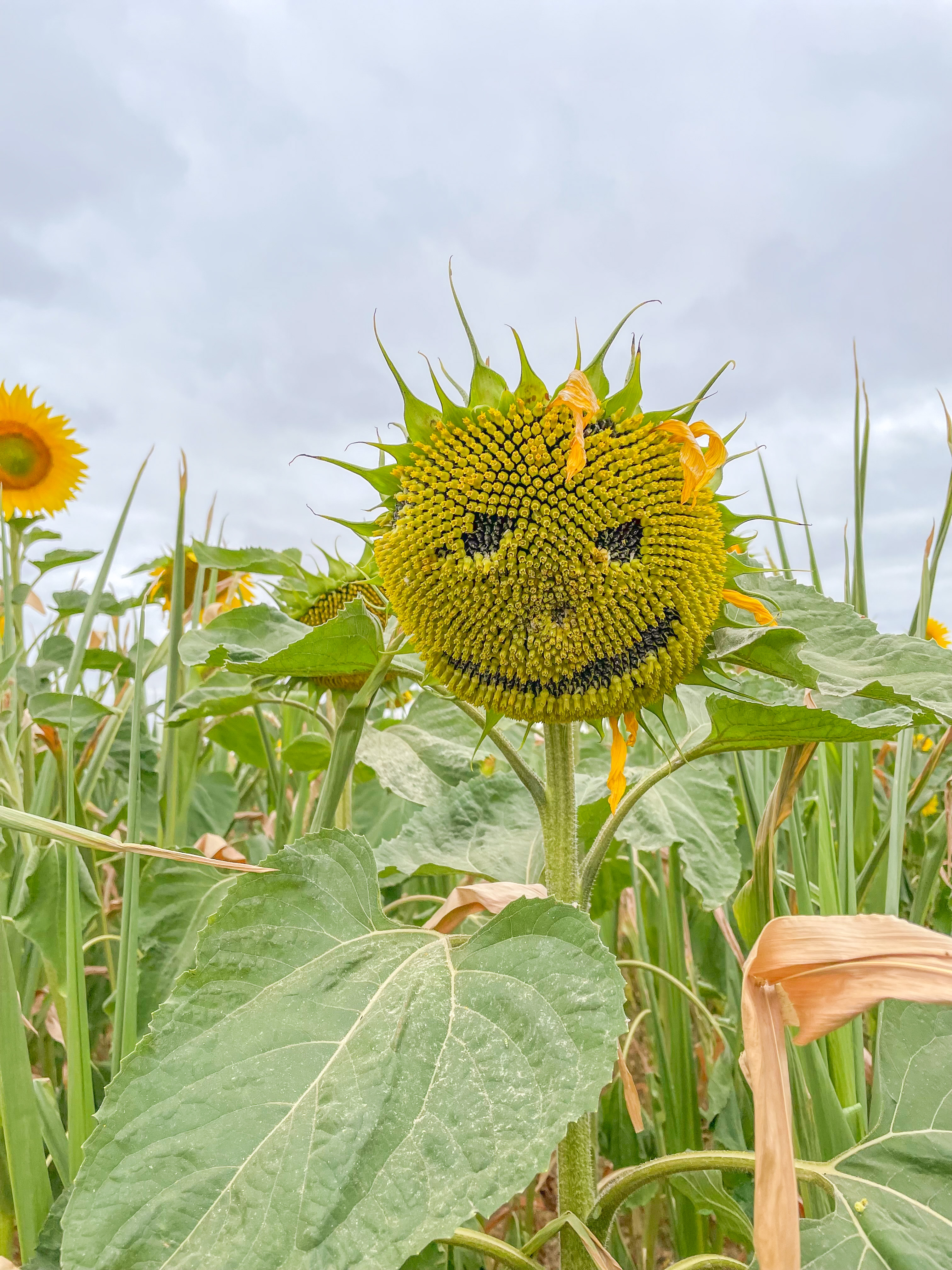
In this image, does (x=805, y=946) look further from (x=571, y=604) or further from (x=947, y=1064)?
(x=571, y=604)

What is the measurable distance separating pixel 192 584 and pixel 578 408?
221 cm

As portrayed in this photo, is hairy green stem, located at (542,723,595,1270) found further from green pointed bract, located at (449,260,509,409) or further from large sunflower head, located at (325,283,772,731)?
green pointed bract, located at (449,260,509,409)

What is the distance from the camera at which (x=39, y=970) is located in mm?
1800

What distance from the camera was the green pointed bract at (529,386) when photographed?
44.0 inches

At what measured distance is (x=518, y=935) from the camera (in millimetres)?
1018

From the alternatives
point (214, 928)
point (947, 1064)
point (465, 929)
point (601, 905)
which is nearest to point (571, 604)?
point (214, 928)

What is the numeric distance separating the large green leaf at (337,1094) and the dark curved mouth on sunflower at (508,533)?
404mm

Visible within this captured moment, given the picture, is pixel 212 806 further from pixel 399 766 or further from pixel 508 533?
pixel 508 533

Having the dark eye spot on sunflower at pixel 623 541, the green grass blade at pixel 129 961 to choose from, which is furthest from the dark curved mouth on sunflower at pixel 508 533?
the green grass blade at pixel 129 961

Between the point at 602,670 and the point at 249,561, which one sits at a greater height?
the point at 249,561

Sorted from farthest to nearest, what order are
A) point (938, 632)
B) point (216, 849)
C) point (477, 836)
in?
point (938, 632), point (216, 849), point (477, 836)

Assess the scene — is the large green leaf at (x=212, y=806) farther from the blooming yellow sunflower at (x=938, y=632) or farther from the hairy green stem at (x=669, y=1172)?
the blooming yellow sunflower at (x=938, y=632)

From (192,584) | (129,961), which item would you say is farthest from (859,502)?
(192,584)

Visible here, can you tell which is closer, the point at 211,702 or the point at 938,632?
the point at 211,702
